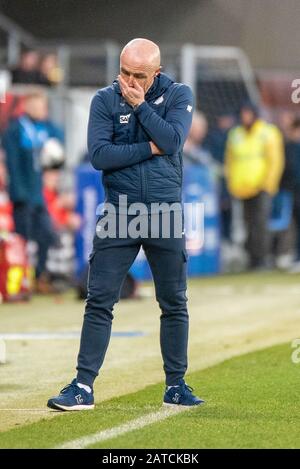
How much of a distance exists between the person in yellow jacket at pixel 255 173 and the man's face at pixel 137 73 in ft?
46.3

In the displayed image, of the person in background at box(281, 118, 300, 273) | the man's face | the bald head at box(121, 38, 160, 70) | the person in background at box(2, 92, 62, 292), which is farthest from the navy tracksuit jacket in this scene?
the person in background at box(281, 118, 300, 273)

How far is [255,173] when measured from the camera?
21688 millimetres

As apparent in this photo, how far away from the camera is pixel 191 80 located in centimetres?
2145

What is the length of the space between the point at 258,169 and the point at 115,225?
566 inches

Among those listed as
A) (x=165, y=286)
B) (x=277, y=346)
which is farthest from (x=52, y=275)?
(x=165, y=286)

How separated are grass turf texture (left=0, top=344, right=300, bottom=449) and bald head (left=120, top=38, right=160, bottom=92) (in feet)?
5.79

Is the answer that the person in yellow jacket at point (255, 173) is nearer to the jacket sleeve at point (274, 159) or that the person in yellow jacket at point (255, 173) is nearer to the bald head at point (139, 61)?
the jacket sleeve at point (274, 159)

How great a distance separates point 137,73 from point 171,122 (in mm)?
343


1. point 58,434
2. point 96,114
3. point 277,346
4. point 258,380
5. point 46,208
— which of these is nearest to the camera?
point 58,434

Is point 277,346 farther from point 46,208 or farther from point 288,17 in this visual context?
point 288,17
